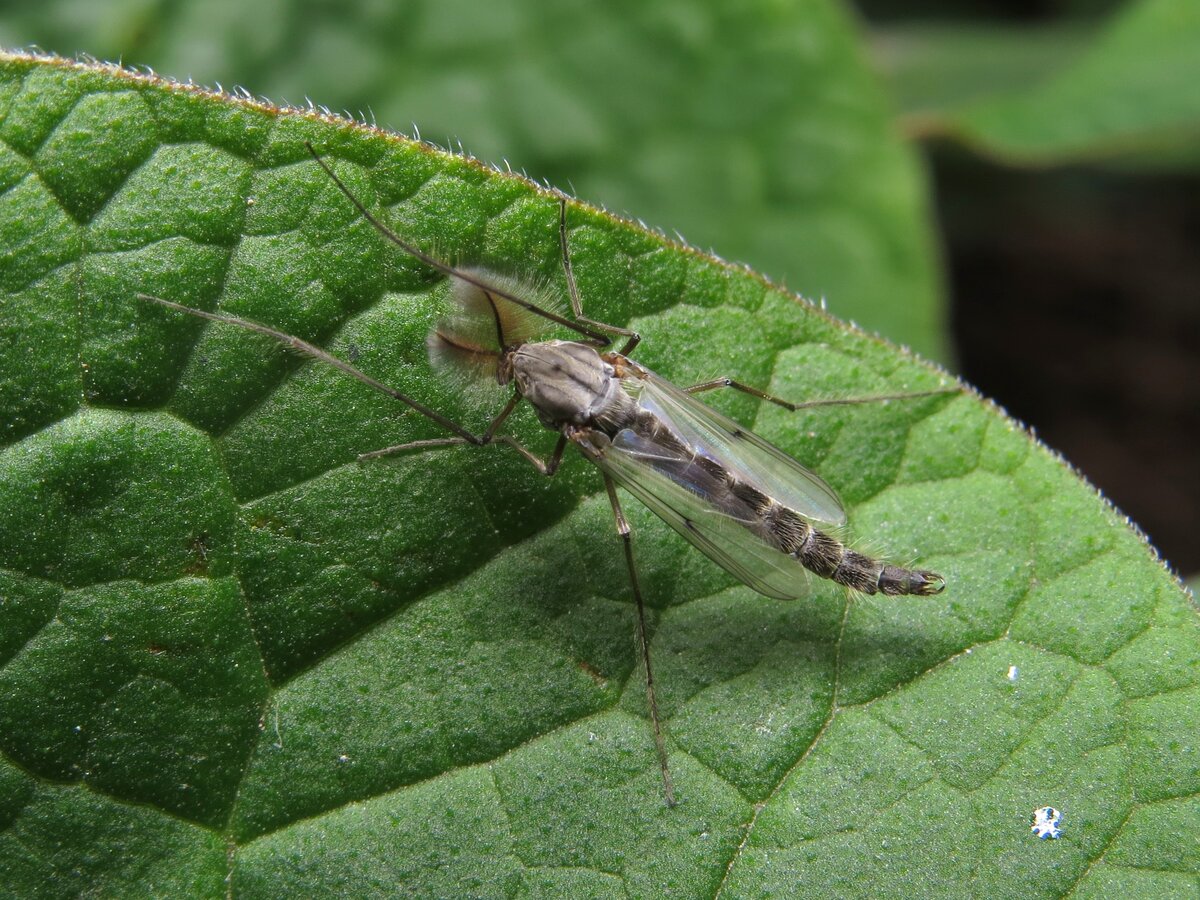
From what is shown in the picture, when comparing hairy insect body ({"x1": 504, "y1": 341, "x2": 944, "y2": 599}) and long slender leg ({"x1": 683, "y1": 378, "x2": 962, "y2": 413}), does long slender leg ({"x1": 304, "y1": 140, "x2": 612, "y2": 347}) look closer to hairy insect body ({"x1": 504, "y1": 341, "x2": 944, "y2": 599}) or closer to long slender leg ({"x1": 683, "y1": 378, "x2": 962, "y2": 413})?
hairy insect body ({"x1": 504, "y1": 341, "x2": 944, "y2": 599})

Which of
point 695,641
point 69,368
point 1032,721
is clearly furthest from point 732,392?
point 69,368

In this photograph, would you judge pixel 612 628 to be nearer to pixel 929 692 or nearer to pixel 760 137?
pixel 929 692

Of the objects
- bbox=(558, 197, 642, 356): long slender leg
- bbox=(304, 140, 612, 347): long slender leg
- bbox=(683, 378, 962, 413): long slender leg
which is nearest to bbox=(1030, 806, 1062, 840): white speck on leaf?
bbox=(683, 378, 962, 413): long slender leg

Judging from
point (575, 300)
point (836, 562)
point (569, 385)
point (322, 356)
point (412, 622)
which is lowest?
point (412, 622)

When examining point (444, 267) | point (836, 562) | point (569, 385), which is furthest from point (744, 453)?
point (444, 267)

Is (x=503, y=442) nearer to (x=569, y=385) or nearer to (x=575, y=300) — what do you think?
(x=569, y=385)

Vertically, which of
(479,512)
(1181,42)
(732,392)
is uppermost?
(1181,42)
